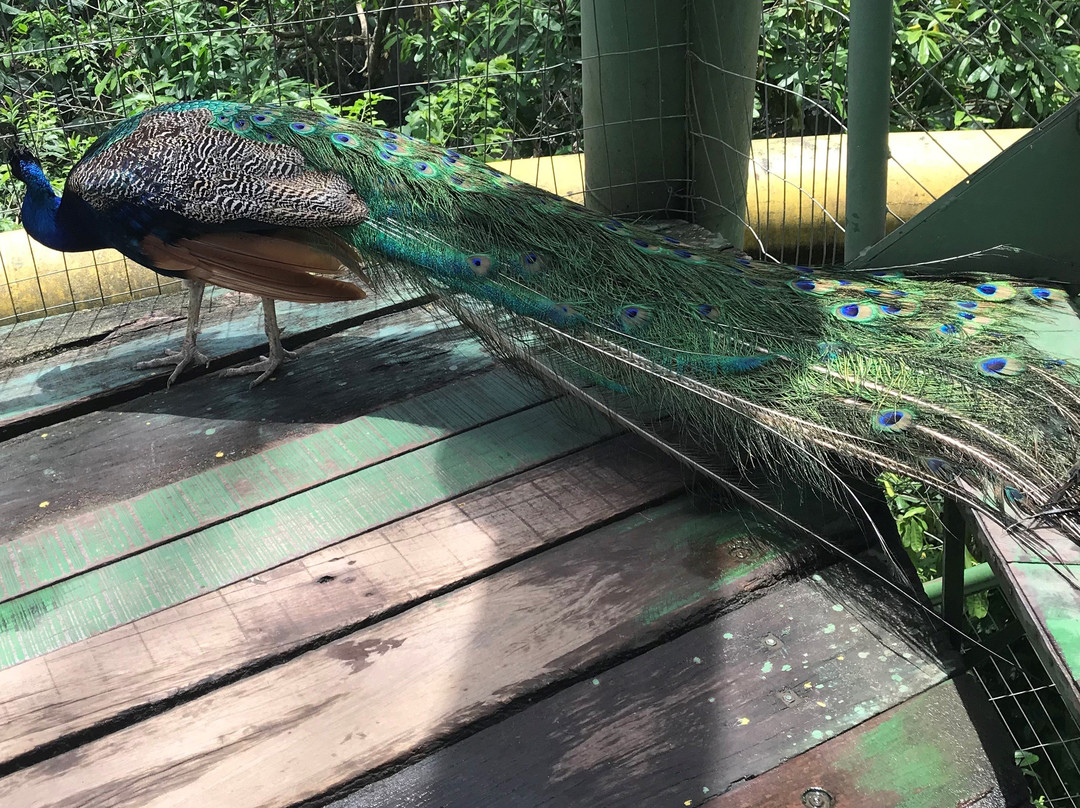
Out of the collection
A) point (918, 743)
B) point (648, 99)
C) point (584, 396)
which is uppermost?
point (648, 99)

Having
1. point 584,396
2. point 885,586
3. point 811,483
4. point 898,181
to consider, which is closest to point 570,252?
point 584,396

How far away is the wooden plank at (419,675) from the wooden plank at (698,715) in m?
0.05

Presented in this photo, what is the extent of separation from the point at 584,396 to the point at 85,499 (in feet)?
3.88

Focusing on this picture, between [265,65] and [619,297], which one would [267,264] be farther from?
[265,65]

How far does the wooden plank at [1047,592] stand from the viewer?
1.41 meters

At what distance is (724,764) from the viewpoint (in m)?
1.55

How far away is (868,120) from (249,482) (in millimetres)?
1752

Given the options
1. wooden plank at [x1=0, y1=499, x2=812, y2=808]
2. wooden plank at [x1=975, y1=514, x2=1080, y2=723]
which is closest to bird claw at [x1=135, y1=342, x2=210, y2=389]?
wooden plank at [x1=0, y1=499, x2=812, y2=808]

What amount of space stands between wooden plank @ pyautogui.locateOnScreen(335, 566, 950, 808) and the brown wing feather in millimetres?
1405

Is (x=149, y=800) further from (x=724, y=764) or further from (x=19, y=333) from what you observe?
(x=19, y=333)

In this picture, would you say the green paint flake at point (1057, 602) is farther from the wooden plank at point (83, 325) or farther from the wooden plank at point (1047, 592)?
the wooden plank at point (83, 325)

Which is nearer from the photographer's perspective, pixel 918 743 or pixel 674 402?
pixel 918 743

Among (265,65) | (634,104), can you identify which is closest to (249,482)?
(634,104)

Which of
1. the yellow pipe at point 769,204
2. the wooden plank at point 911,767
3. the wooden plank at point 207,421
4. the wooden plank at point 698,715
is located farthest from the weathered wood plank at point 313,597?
the yellow pipe at point 769,204
